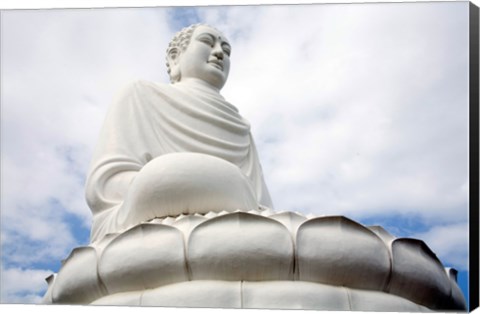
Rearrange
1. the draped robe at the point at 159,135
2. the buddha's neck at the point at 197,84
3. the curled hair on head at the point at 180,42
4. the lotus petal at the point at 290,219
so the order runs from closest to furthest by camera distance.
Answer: the lotus petal at the point at 290,219 → the draped robe at the point at 159,135 → the buddha's neck at the point at 197,84 → the curled hair on head at the point at 180,42

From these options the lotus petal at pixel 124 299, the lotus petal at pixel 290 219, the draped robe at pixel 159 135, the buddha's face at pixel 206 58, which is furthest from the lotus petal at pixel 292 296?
the buddha's face at pixel 206 58

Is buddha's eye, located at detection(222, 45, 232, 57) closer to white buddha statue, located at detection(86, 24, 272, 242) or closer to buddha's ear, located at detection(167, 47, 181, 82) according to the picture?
white buddha statue, located at detection(86, 24, 272, 242)

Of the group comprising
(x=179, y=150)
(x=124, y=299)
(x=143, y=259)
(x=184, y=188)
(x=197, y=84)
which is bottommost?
(x=124, y=299)

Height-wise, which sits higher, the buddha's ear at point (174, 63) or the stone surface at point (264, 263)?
the buddha's ear at point (174, 63)

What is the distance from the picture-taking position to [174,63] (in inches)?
215

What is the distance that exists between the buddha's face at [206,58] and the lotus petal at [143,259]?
6.36ft

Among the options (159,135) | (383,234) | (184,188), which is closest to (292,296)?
(383,234)

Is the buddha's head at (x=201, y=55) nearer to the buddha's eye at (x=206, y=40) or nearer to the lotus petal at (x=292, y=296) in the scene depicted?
the buddha's eye at (x=206, y=40)

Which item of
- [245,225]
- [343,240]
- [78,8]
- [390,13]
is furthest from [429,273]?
[78,8]

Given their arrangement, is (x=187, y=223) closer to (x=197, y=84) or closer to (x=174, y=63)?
(x=197, y=84)

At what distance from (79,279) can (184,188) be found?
0.57 metres

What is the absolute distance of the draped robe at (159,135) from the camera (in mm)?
4492

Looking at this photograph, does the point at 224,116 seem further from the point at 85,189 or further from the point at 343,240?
the point at 343,240

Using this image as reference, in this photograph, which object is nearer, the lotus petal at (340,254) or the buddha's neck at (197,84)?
the lotus petal at (340,254)
